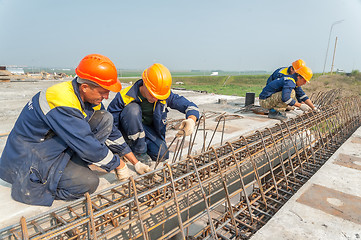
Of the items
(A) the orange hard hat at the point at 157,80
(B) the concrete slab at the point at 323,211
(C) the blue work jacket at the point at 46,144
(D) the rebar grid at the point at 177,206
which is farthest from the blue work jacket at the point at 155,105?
(B) the concrete slab at the point at 323,211

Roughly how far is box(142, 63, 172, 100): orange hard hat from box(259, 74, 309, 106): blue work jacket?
382 centimetres

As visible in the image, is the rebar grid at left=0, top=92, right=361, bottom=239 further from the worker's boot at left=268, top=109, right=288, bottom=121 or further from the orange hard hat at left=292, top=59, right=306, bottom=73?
the worker's boot at left=268, top=109, right=288, bottom=121

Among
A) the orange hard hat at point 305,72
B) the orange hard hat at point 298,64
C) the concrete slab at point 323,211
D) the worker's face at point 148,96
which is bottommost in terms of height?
the concrete slab at point 323,211

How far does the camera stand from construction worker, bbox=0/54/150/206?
6.56ft

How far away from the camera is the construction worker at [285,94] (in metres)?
5.68

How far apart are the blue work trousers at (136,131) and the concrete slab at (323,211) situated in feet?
4.99

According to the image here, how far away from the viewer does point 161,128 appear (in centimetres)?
346

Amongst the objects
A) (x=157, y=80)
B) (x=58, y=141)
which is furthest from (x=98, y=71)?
(x=157, y=80)

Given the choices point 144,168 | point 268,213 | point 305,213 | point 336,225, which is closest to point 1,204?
point 144,168

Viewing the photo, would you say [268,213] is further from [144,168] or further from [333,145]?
[333,145]

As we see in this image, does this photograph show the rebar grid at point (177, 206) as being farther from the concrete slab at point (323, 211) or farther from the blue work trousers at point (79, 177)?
the concrete slab at point (323, 211)

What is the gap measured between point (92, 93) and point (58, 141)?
1.79 feet

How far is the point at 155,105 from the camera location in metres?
3.26

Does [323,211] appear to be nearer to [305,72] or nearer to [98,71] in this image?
[98,71]
